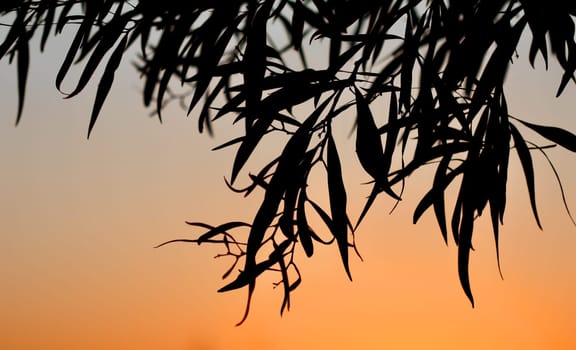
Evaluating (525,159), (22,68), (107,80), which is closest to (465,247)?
(525,159)

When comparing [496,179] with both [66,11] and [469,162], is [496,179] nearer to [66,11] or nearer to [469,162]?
[469,162]

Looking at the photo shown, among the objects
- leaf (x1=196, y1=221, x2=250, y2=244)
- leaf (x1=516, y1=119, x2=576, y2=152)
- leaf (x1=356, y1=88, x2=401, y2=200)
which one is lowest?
leaf (x1=196, y1=221, x2=250, y2=244)

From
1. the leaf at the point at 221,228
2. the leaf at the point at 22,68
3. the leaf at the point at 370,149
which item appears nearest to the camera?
the leaf at the point at 22,68

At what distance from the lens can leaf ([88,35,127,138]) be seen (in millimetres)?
1461

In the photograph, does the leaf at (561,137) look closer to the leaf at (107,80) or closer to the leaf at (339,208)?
the leaf at (339,208)

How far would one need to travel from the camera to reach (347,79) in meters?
1.57

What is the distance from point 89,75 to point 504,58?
0.67 m

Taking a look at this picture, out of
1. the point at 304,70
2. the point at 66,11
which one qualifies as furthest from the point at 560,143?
the point at 66,11

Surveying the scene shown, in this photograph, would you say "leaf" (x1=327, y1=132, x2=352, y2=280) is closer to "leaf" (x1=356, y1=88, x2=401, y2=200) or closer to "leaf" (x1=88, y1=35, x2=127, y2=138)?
"leaf" (x1=356, y1=88, x2=401, y2=200)

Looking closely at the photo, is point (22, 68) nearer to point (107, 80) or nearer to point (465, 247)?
point (107, 80)

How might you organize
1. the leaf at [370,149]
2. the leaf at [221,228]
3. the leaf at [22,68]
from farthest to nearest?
the leaf at [221,228] → the leaf at [370,149] → the leaf at [22,68]

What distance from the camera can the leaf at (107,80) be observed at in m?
1.46

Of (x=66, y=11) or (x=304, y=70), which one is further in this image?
(x=66, y=11)

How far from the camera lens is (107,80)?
1.52 metres
